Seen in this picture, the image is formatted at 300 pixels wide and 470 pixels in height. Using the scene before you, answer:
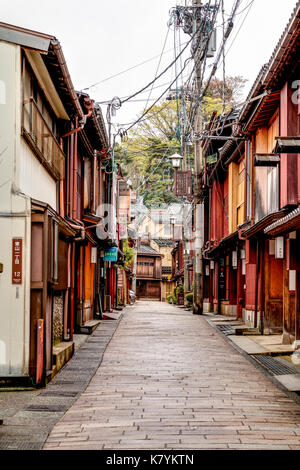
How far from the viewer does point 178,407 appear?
10.2 meters

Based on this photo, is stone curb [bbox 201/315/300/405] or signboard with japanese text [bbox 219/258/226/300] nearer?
stone curb [bbox 201/315/300/405]

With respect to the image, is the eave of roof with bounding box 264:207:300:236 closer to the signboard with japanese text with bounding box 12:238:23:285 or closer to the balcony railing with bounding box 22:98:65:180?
the signboard with japanese text with bounding box 12:238:23:285

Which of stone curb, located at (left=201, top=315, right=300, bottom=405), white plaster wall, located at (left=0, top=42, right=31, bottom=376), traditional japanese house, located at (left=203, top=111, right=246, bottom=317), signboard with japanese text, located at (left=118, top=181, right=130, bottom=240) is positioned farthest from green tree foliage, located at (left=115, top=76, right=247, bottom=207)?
white plaster wall, located at (left=0, top=42, right=31, bottom=376)

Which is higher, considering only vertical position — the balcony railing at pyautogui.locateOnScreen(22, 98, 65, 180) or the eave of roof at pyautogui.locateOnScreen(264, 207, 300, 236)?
the balcony railing at pyautogui.locateOnScreen(22, 98, 65, 180)

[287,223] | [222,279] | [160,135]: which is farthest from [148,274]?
[287,223]

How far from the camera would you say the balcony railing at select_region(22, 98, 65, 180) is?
13344 millimetres

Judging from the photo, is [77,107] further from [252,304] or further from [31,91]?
[252,304]

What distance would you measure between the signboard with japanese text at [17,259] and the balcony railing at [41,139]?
230cm

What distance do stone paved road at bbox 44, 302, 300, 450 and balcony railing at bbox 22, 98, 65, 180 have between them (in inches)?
205

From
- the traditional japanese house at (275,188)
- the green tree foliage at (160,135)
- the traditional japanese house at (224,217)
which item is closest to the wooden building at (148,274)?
the green tree foliage at (160,135)

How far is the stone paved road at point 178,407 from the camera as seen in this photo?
8.05 meters

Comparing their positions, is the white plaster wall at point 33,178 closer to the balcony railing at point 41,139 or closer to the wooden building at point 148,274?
the balcony railing at point 41,139
